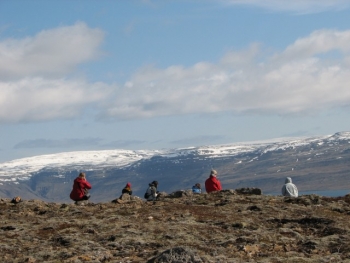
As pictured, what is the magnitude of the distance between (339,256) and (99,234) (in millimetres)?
6929

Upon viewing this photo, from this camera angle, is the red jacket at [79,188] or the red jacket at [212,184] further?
the red jacket at [212,184]

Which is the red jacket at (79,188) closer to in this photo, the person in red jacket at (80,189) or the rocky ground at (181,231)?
the person in red jacket at (80,189)

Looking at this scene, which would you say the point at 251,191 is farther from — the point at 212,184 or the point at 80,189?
the point at 80,189

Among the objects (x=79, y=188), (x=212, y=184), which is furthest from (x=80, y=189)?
(x=212, y=184)

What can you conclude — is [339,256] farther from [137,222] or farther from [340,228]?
[137,222]

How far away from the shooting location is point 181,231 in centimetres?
1889

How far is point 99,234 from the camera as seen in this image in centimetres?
1897

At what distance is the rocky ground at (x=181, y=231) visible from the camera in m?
16.1

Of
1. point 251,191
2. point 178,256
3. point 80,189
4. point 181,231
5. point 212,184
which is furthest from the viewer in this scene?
point 212,184

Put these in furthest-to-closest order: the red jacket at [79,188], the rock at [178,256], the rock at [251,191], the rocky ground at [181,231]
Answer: the red jacket at [79,188], the rock at [251,191], the rocky ground at [181,231], the rock at [178,256]

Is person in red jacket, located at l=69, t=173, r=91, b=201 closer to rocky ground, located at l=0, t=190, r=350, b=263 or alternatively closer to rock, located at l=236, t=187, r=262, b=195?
rocky ground, located at l=0, t=190, r=350, b=263

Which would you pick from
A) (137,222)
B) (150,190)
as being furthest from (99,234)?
(150,190)

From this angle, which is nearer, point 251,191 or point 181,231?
point 181,231

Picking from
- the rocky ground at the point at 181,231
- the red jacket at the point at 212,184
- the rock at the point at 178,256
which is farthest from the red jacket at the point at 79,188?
the rock at the point at 178,256
